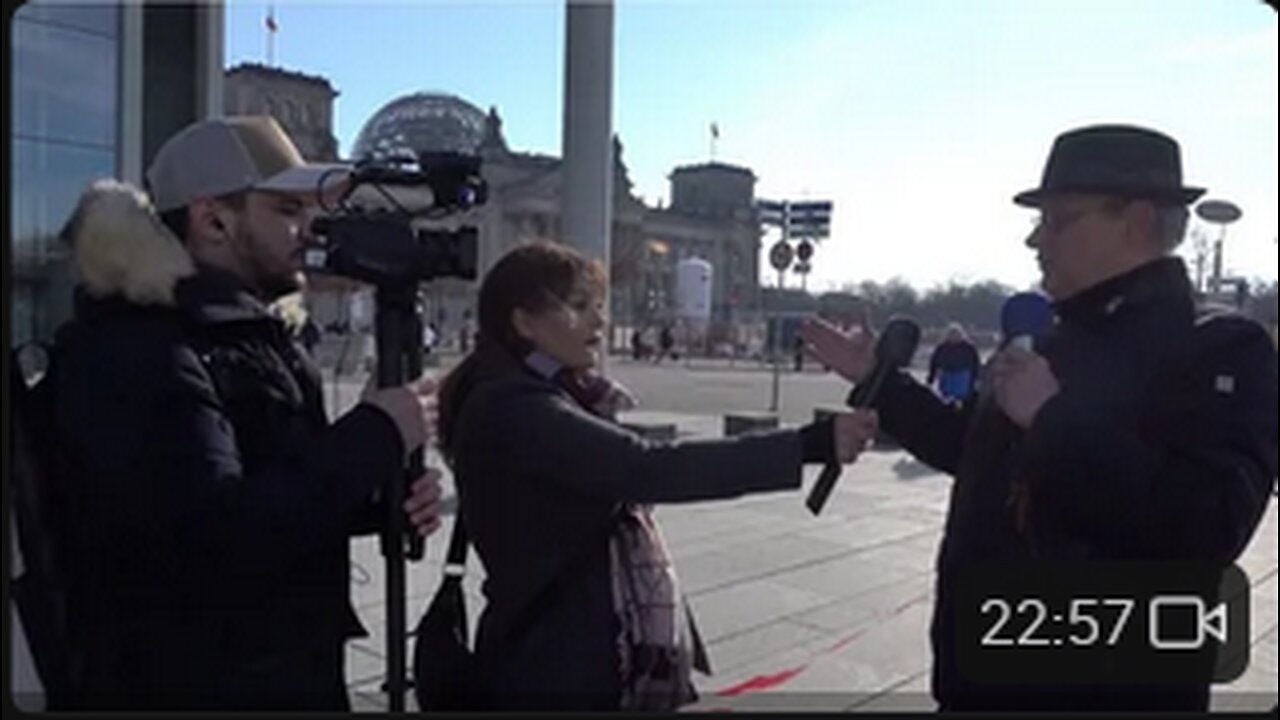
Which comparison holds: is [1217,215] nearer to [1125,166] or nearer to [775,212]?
[1125,166]

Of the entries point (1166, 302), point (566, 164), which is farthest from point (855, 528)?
point (1166, 302)

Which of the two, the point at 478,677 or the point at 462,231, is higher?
the point at 462,231

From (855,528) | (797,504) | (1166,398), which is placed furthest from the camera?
(797,504)

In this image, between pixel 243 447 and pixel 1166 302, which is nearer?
pixel 243 447

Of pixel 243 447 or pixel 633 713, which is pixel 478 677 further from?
pixel 243 447

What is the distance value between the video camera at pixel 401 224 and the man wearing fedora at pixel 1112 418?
43.1 inches

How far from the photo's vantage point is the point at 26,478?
1.88 meters

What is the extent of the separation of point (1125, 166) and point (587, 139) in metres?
5.52

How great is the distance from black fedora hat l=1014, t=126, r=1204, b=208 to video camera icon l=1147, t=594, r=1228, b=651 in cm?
81

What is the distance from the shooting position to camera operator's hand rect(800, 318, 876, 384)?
2631 millimetres

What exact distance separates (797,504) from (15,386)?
719 centimetres

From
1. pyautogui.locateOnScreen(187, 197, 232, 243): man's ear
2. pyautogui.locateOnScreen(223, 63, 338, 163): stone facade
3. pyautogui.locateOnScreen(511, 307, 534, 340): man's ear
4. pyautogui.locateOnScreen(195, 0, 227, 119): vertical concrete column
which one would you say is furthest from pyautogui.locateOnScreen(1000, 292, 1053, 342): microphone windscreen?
pyautogui.locateOnScreen(223, 63, 338, 163): stone facade

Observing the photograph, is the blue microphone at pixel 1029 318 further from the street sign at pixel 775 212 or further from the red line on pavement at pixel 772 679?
the street sign at pixel 775 212

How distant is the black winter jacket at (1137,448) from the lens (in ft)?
6.40
